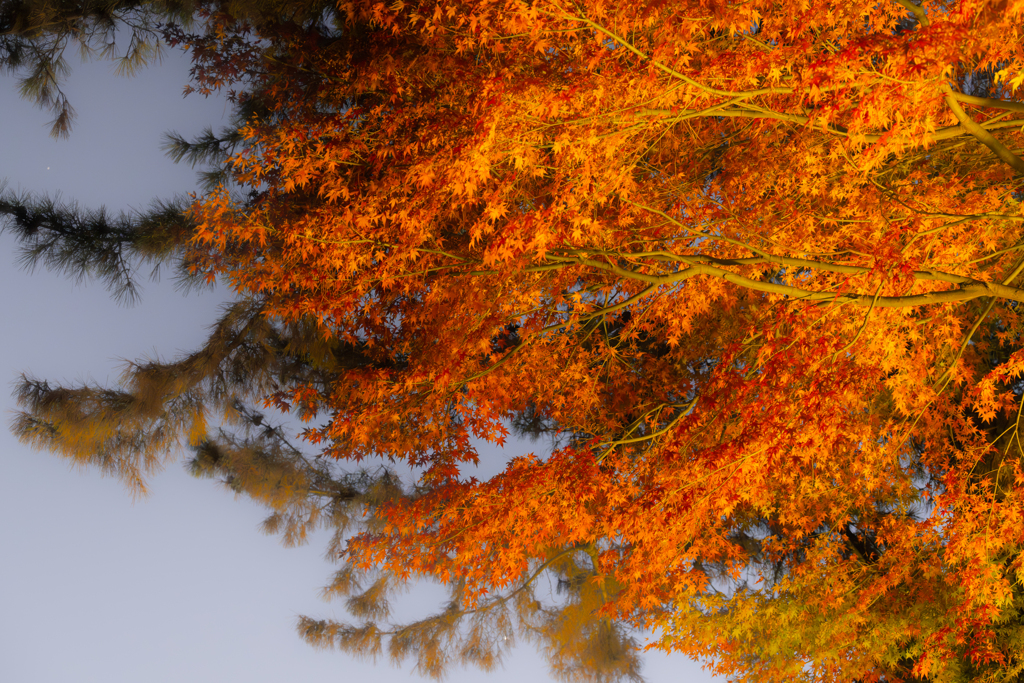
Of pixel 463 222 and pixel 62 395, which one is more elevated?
pixel 463 222

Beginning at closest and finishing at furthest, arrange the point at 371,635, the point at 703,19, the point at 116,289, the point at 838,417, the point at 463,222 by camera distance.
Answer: the point at 703,19 → the point at 838,417 → the point at 116,289 → the point at 463,222 → the point at 371,635

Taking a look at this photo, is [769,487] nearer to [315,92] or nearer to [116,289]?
[315,92]

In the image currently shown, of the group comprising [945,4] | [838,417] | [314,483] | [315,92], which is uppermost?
[315,92]

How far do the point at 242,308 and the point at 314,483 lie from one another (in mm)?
2520

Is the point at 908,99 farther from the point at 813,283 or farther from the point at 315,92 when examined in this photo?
the point at 315,92

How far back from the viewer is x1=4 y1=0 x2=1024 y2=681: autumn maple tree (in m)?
4.57

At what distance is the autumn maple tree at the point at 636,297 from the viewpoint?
4.57 metres

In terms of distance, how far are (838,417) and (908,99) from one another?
247 cm

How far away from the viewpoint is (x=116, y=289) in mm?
6180

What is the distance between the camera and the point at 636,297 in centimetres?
570

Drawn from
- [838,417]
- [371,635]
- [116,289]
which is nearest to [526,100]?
[838,417]

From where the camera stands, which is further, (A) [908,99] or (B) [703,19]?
(B) [703,19]

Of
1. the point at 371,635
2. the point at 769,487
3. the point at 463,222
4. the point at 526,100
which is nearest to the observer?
the point at 526,100

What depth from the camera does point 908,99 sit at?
11.8ft
